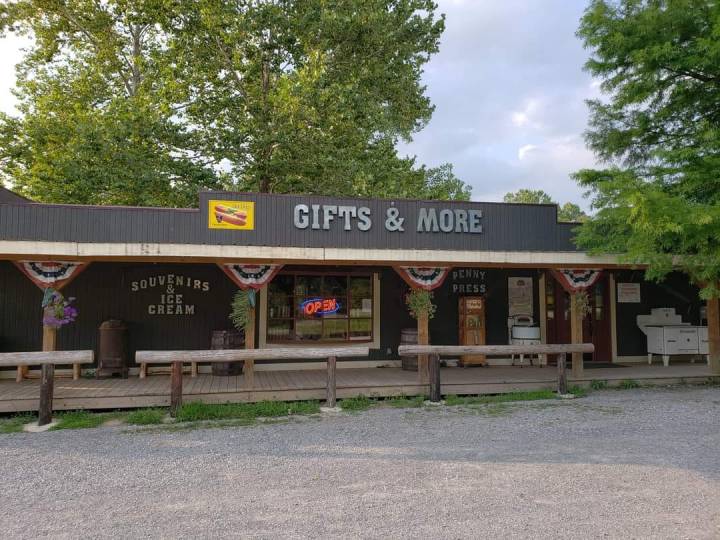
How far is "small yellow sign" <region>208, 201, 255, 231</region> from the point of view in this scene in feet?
26.9

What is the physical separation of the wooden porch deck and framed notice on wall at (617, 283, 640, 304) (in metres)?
1.64

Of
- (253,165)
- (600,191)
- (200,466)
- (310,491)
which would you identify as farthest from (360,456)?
(253,165)

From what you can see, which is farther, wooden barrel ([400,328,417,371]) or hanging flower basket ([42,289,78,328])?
wooden barrel ([400,328,417,371])

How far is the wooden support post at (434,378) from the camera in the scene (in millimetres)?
8438

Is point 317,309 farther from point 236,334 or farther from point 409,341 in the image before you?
point 409,341

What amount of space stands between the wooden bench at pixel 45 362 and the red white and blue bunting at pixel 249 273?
94.5 inches

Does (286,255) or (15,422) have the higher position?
(286,255)

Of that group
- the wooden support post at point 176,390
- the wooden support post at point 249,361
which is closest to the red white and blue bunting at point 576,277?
the wooden support post at point 249,361

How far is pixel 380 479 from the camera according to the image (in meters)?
4.96

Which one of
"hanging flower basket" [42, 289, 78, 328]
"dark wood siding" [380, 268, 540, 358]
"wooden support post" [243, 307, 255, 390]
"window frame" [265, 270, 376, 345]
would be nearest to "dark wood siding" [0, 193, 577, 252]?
"hanging flower basket" [42, 289, 78, 328]

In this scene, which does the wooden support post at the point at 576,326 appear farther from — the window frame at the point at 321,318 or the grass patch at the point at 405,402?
the window frame at the point at 321,318

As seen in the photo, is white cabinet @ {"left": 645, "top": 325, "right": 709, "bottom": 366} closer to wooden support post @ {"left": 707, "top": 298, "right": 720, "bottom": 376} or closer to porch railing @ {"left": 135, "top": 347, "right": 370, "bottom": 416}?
wooden support post @ {"left": 707, "top": 298, "right": 720, "bottom": 376}

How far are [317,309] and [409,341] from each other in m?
2.01

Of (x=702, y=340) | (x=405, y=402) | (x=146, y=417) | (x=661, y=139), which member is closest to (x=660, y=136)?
(x=661, y=139)
